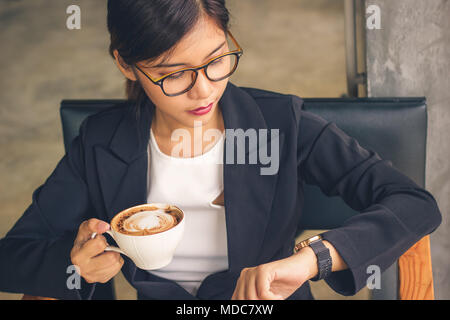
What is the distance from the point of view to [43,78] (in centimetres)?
341

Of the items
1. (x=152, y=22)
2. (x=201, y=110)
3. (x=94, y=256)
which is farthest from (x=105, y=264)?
(x=152, y=22)

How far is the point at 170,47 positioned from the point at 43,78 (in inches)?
115

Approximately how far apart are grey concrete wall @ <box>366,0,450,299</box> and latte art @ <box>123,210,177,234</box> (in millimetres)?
703

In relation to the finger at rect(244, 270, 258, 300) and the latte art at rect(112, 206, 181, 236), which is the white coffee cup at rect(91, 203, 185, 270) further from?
the finger at rect(244, 270, 258, 300)

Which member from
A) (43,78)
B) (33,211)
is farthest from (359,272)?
(43,78)

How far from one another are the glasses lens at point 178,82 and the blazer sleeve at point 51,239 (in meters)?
0.33

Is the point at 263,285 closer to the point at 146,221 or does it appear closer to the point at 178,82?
the point at 146,221

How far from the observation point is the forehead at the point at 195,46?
2.71 feet

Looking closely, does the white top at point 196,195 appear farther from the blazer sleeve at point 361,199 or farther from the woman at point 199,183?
the blazer sleeve at point 361,199

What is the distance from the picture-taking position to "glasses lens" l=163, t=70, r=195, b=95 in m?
0.86

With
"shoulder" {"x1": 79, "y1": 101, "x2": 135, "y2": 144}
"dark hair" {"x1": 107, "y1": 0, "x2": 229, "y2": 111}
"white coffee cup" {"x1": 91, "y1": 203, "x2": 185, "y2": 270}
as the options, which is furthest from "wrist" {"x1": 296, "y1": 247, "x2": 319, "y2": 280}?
"shoulder" {"x1": 79, "y1": 101, "x2": 135, "y2": 144}

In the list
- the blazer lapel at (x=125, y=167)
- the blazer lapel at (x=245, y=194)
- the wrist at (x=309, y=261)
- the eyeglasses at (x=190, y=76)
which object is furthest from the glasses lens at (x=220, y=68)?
the wrist at (x=309, y=261)

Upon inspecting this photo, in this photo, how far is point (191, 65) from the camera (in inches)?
33.3
